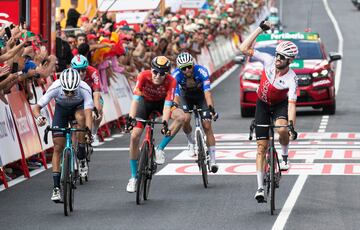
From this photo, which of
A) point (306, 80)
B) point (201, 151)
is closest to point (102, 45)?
point (306, 80)

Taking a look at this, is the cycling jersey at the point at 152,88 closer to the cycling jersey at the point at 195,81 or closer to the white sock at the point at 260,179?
the cycling jersey at the point at 195,81

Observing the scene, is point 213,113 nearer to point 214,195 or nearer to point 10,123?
point 214,195

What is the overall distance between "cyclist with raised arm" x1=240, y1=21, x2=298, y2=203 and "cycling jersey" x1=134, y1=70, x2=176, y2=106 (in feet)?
4.34

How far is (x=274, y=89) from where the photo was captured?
14414 mm

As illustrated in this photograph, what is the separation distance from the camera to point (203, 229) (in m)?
12.5

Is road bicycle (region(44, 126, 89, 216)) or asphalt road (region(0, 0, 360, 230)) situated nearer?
asphalt road (region(0, 0, 360, 230))

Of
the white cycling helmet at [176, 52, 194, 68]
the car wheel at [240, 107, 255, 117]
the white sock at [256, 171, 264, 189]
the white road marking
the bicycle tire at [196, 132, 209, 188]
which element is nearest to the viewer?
the white sock at [256, 171, 264, 189]

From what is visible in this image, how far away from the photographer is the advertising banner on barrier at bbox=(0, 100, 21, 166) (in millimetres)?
17172

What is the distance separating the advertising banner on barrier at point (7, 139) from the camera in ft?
56.3

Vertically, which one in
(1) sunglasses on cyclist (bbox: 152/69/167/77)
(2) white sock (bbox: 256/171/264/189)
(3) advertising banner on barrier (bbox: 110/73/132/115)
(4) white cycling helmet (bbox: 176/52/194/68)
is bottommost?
(3) advertising banner on barrier (bbox: 110/73/132/115)

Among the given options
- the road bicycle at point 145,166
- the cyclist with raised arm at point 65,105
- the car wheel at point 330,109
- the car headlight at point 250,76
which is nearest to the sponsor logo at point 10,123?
the cyclist with raised arm at point 65,105

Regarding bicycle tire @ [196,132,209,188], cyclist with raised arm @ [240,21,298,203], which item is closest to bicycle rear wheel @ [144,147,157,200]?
bicycle tire @ [196,132,209,188]

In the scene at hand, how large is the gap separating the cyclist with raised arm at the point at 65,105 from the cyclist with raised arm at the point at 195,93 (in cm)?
195

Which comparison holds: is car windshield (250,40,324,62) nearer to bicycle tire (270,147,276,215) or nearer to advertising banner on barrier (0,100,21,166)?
advertising banner on barrier (0,100,21,166)
